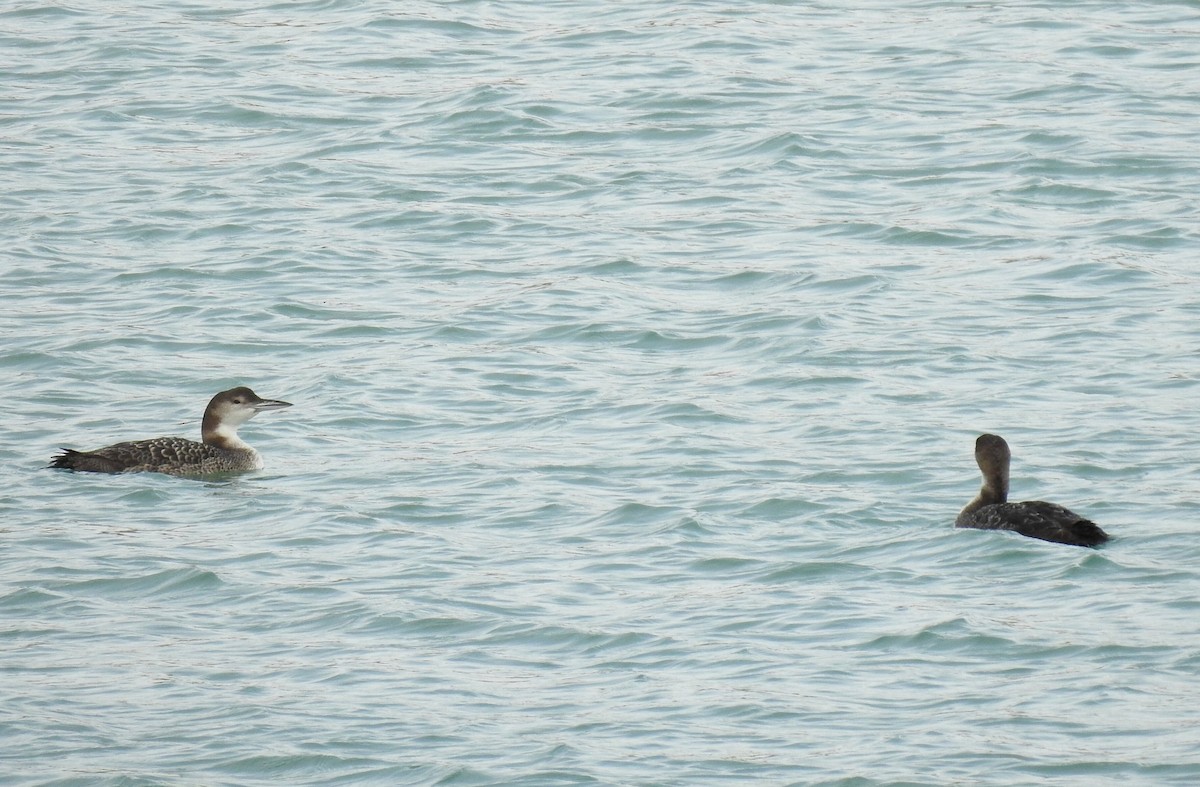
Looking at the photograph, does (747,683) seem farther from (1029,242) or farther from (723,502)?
(1029,242)

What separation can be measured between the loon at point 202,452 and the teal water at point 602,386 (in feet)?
0.51

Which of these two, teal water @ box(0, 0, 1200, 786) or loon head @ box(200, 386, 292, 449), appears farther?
loon head @ box(200, 386, 292, 449)

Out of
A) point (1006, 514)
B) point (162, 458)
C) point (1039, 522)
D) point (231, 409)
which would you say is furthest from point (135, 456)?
point (1039, 522)

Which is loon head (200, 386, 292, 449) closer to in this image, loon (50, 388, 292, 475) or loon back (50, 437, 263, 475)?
loon (50, 388, 292, 475)

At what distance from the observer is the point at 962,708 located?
27.9 feet

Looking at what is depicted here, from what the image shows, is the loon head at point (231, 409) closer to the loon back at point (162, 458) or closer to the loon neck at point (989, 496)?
the loon back at point (162, 458)

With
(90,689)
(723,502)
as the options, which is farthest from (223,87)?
(90,689)

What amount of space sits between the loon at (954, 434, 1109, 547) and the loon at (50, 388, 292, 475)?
4.29m

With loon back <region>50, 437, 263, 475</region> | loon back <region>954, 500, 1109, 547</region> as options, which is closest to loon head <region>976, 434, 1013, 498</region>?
loon back <region>954, 500, 1109, 547</region>

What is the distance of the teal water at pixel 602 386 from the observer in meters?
8.66

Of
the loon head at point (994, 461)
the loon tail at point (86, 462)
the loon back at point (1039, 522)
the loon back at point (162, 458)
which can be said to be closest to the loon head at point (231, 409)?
the loon back at point (162, 458)

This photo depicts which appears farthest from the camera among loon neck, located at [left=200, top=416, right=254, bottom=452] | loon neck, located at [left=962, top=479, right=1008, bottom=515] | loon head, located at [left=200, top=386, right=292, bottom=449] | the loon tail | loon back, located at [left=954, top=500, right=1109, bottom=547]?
loon head, located at [left=200, top=386, right=292, bottom=449]

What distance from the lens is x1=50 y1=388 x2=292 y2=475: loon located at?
476 inches

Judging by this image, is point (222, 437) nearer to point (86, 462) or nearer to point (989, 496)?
point (86, 462)
